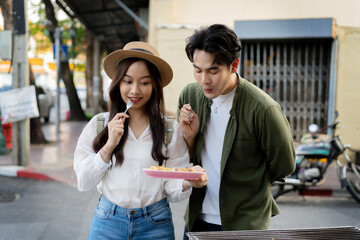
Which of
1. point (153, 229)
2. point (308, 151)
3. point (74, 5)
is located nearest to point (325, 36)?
point (308, 151)

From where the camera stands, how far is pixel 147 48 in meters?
2.40

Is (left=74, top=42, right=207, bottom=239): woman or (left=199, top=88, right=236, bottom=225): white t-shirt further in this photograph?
(left=199, top=88, right=236, bottom=225): white t-shirt

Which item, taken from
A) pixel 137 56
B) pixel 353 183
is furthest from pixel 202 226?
pixel 353 183

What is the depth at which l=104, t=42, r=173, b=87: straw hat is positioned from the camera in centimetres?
232

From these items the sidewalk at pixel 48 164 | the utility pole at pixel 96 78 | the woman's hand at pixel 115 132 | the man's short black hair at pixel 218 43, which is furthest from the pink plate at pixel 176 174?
the utility pole at pixel 96 78

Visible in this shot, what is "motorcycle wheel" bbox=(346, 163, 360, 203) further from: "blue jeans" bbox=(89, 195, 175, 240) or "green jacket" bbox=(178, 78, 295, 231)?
"blue jeans" bbox=(89, 195, 175, 240)

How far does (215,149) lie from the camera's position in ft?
7.90

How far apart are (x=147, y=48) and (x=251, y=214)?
102cm

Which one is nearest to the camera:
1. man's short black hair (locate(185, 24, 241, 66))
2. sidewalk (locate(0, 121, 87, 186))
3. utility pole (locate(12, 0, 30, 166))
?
man's short black hair (locate(185, 24, 241, 66))

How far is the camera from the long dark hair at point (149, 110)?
2.31 metres

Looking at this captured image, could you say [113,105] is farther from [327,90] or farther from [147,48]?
[327,90]

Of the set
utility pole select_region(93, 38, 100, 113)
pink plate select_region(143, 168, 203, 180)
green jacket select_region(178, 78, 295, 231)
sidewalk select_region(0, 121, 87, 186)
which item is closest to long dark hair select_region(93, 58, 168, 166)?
green jacket select_region(178, 78, 295, 231)

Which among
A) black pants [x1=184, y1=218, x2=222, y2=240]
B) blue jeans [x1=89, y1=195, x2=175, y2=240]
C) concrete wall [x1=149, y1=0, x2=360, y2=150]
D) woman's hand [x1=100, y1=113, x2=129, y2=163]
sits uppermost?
concrete wall [x1=149, y1=0, x2=360, y2=150]

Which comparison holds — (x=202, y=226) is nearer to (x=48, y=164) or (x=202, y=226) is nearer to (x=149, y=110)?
(x=149, y=110)
